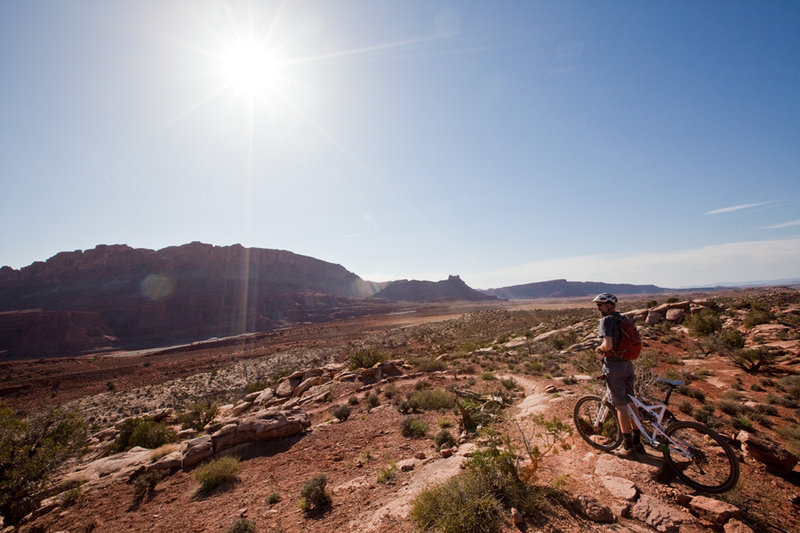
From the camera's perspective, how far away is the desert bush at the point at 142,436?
10.7 metres

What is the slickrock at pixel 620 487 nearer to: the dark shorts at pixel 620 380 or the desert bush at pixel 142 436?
the dark shorts at pixel 620 380

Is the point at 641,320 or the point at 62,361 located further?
the point at 62,361

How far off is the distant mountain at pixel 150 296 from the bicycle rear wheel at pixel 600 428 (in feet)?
266

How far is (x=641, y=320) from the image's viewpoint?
2059cm

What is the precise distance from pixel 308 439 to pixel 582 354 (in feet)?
41.3

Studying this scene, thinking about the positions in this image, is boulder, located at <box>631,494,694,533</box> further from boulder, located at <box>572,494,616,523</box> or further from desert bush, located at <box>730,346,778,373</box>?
desert bush, located at <box>730,346,778,373</box>

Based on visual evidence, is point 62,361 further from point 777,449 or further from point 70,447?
point 777,449

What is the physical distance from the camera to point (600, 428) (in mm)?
5562

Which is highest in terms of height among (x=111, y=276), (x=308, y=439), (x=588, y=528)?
(x=111, y=276)

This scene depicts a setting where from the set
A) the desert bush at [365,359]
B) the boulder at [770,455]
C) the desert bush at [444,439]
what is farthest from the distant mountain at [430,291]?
the boulder at [770,455]

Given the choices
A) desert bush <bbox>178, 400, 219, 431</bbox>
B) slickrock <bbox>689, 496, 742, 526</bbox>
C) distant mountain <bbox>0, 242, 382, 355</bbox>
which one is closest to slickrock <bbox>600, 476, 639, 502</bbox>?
slickrock <bbox>689, 496, 742, 526</bbox>

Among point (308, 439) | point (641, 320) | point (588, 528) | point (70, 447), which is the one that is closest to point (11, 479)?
point (70, 447)

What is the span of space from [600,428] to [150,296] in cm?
10448

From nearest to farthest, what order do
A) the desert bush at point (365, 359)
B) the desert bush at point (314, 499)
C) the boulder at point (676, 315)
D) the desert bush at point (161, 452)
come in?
the desert bush at point (314, 499), the desert bush at point (161, 452), the desert bush at point (365, 359), the boulder at point (676, 315)
